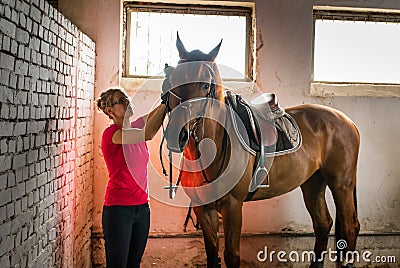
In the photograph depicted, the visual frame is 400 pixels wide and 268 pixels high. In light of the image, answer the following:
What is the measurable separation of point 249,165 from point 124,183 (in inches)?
34.2

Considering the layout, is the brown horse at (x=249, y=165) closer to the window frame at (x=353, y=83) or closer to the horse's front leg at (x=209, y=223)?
the horse's front leg at (x=209, y=223)

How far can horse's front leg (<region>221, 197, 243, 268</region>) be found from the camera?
304 cm

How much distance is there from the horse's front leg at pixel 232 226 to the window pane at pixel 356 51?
1.97 metres

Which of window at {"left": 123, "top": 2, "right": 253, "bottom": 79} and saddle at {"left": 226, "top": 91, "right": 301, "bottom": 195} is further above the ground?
window at {"left": 123, "top": 2, "right": 253, "bottom": 79}

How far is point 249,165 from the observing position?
3.16 m

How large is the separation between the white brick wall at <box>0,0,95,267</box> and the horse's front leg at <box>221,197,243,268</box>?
101 cm

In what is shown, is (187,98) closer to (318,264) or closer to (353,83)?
(318,264)

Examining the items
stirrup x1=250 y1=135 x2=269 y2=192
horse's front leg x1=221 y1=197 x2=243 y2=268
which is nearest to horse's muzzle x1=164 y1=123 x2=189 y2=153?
horse's front leg x1=221 y1=197 x2=243 y2=268

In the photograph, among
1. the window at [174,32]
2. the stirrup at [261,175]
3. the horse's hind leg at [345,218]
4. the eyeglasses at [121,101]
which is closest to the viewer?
the eyeglasses at [121,101]

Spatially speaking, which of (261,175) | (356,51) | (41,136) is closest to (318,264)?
(261,175)

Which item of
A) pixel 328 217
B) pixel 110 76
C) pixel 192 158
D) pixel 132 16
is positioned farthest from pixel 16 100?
pixel 328 217

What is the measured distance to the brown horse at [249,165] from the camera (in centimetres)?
274

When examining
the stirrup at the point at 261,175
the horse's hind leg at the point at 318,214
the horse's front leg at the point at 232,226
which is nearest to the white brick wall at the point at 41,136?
the horse's front leg at the point at 232,226

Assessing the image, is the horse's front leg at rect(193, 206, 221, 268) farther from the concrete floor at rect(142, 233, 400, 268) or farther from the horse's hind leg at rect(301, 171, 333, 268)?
the horse's hind leg at rect(301, 171, 333, 268)
